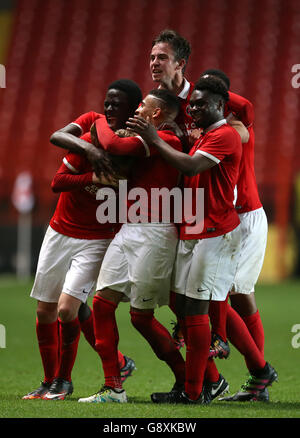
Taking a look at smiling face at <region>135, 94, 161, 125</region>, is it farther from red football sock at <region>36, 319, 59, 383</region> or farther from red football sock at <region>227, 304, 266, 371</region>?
red football sock at <region>36, 319, 59, 383</region>

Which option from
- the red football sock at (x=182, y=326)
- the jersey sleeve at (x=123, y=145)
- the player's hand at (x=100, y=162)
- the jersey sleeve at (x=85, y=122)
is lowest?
the red football sock at (x=182, y=326)

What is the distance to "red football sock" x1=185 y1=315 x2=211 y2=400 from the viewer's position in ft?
12.8

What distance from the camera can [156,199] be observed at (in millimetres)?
3975

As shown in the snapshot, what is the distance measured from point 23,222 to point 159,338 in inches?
435

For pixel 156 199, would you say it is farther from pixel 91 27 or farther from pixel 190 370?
pixel 91 27

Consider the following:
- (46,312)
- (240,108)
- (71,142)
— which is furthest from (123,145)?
(46,312)

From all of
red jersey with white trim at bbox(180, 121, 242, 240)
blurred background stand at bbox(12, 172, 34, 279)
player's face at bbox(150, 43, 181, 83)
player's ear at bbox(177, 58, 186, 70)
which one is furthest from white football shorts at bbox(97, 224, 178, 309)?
blurred background stand at bbox(12, 172, 34, 279)

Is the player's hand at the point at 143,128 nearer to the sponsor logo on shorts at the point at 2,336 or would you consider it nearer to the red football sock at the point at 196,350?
the red football sock at the point at 196,350

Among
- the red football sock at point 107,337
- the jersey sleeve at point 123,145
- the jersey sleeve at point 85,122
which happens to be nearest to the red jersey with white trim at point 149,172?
the jersey sleeve at point 123,145

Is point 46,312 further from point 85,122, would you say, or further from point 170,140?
point 170,140

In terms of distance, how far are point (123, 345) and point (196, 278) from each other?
10.6 ft

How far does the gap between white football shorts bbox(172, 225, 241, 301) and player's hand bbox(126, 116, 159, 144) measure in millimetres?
586

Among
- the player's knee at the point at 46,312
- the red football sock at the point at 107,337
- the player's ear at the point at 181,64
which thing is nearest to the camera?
the red football sock at the point at 107,337

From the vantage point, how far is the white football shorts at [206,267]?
12.8 feet
